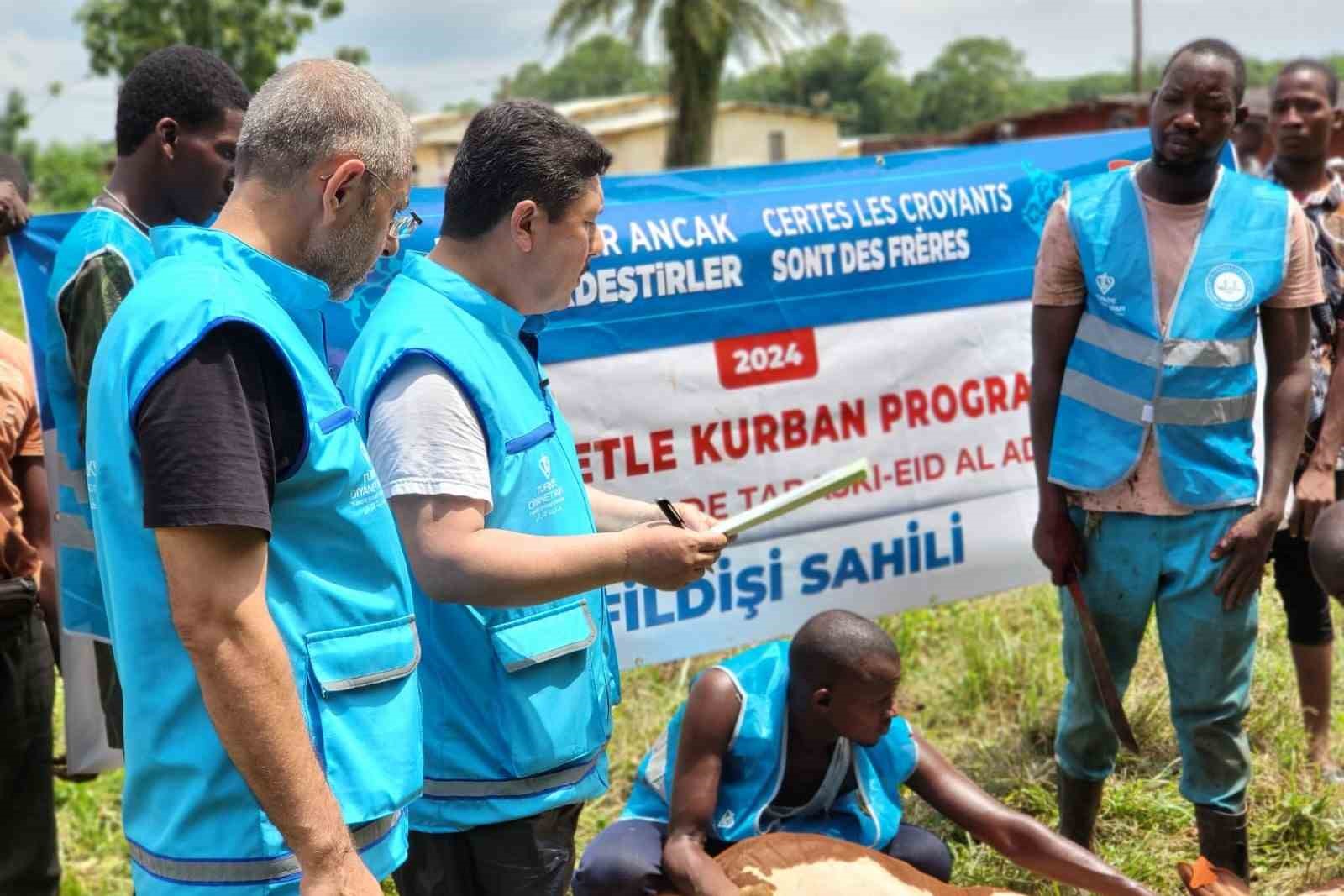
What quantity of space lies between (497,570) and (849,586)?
95.3 inches

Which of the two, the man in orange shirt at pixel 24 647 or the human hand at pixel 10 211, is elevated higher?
the human hand at pixel 10 211

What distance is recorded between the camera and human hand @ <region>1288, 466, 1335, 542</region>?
3434 millimetres

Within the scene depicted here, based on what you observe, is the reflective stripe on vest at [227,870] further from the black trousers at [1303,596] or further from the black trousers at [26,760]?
the black trousers at [1303,596]

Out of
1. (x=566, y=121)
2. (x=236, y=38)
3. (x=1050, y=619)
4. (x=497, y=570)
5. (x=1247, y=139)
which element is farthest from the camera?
(x=236, y=38)

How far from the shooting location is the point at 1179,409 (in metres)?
3.11

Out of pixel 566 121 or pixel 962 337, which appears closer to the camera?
pixel 566 121

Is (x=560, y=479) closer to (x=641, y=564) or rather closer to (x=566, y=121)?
(x=641, y=564)

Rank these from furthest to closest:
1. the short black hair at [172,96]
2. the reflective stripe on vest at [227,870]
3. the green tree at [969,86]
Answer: the green tree at [969,86] < the short black hair at [172,96] < the reflective stripe on vest at [227,870]

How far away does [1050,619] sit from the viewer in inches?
197

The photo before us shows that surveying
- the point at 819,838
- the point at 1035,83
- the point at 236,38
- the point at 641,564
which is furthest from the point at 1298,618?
the point at 1035,83

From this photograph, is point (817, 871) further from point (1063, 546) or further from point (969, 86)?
point (969, 86)

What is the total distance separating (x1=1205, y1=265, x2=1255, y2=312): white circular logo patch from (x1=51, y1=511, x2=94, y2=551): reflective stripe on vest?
2559 millimetres

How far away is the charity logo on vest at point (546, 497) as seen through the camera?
212 cm

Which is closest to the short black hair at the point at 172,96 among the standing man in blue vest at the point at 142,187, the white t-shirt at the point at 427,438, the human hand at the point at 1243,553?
the standing man in blue vest at the point at 142,187
